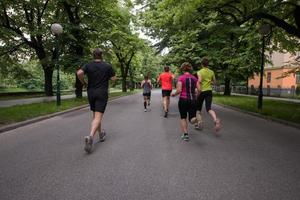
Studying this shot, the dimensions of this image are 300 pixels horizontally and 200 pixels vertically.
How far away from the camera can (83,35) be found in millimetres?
22953

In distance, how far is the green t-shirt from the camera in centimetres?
924

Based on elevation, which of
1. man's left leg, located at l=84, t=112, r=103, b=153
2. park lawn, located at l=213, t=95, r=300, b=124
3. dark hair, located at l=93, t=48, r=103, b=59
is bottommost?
park lawn, located at l=213, t=95, r=300, b=124

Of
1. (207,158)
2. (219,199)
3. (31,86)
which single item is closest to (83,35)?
(207,158)

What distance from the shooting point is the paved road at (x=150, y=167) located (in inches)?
167

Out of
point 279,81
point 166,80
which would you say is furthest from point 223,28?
point 279,81

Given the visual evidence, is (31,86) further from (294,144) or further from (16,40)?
(294,144)

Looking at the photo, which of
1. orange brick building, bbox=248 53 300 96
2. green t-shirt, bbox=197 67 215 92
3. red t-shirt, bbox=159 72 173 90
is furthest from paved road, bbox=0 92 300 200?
orange brick building, bbox=248 53 300 96

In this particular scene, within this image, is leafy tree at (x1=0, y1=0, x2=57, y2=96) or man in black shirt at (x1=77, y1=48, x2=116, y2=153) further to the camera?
leafy tree at (x1=0, y1=0, x2=57, y2=96)

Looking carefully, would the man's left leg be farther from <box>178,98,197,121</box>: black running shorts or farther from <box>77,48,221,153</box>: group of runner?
<box>178,98,197,121</box>: black running shorts

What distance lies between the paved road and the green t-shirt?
1.34 m

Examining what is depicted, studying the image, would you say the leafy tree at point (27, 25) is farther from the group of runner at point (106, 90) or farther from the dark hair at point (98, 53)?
the dark hair at point (98, 53)

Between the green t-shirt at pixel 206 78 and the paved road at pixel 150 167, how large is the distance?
4.41 ft

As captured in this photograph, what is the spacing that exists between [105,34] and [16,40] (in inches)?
361

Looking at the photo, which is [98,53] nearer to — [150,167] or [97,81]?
[97,81]
